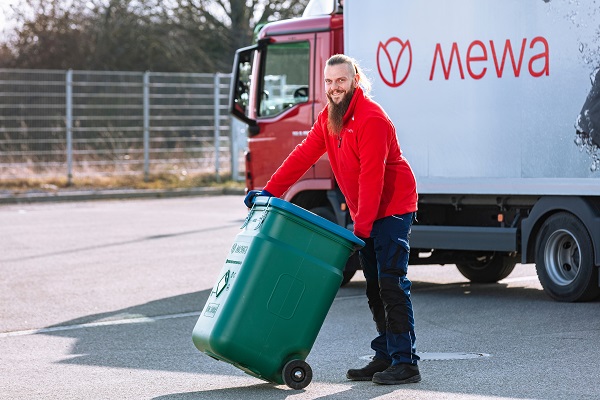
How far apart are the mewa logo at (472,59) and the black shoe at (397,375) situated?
4.16 metres

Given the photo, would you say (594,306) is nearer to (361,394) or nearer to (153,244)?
(361,394)

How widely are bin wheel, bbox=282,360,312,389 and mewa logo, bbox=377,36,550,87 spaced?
4.49 meters

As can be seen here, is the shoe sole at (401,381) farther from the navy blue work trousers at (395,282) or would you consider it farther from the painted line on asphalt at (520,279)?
the painted line on asphalt at (520,279)

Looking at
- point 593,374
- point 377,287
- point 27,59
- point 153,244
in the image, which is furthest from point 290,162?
point 27,59

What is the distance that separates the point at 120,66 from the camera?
112 feet

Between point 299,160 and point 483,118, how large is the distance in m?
3.91

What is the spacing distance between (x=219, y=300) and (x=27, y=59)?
26.4 m

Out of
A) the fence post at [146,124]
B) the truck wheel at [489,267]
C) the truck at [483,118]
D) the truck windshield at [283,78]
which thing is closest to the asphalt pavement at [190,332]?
the truck wheel at [489,267]

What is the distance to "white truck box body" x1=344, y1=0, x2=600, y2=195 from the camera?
10.4m

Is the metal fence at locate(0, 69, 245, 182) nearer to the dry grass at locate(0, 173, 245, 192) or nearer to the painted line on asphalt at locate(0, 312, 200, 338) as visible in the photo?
the dry grass at locate(0, 173, 245, 192)

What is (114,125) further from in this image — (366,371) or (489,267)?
(366,371)

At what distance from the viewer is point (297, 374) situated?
698 centimetres

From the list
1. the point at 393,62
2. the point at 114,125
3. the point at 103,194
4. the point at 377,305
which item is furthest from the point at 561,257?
the point at 114,125

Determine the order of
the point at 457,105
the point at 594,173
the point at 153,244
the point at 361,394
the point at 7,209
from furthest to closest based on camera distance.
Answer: the point at 7,209, the point at 153,244, the point at 457,105, the point at 594,173, the point at 361,394
